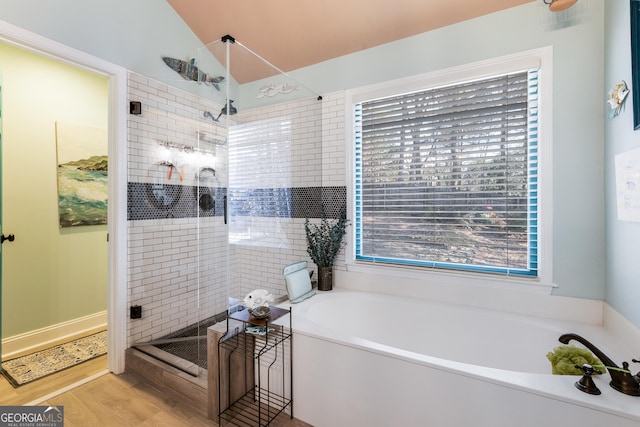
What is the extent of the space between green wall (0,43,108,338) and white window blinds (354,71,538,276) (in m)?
2.78

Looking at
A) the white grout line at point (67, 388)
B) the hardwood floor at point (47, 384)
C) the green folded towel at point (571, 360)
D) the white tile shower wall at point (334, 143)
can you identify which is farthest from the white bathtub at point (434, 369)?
the hardwood floor at point (47, 384)

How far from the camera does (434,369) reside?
4.39 feet

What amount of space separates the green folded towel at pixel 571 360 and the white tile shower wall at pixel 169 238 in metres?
2.00

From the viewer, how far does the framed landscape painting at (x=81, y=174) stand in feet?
8.89

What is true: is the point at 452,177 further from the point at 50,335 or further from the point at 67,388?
the point at 50,335

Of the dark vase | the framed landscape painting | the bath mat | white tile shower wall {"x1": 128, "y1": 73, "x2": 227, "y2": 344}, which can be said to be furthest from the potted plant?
the framed landscape painting

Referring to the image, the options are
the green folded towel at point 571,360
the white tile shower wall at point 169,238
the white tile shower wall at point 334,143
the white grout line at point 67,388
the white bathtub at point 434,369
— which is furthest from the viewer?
the white tile shower wall at point 334,143

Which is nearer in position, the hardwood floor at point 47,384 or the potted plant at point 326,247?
the hardwood floor at point 47,384

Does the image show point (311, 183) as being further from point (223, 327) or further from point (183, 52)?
point (183, 52)

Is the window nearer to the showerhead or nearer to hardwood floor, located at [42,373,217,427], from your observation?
the showerhead

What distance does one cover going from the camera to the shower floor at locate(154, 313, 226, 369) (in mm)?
1958

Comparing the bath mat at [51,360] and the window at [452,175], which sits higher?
the window at [452,175]

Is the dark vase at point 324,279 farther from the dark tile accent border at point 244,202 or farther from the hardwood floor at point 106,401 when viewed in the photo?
the hardwood floor at point 106,401

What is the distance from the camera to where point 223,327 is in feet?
5.81
